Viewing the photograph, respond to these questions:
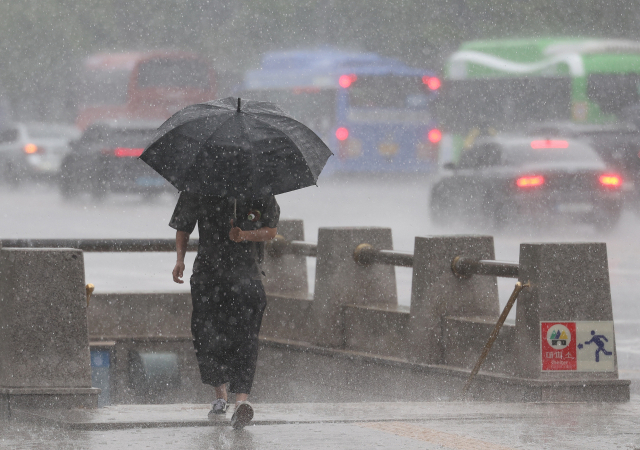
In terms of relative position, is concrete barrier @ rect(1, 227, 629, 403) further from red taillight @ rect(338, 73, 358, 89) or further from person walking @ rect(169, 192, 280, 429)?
red taillight @ rect(338, 73, 358, 89)

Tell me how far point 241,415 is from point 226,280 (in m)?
0.82

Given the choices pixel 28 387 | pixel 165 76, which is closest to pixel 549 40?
pixel 165 76

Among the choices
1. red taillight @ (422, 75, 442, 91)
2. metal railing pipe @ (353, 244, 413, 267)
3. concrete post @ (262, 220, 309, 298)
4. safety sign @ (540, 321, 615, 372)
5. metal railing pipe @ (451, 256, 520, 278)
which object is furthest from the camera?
red taillight @ (422, 75, 442, 91)

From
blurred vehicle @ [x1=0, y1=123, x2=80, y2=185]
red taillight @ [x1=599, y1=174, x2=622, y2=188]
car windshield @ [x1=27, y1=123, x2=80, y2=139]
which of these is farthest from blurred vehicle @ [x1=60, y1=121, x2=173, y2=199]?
red taillight @ [x1=599, y1=174, x2=622, y2=188]

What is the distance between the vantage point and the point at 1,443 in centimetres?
542

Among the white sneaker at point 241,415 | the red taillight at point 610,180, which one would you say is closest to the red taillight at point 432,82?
the red taillight at point 610,180

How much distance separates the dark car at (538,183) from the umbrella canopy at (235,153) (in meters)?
12.0

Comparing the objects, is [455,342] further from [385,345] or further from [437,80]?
[437,80]

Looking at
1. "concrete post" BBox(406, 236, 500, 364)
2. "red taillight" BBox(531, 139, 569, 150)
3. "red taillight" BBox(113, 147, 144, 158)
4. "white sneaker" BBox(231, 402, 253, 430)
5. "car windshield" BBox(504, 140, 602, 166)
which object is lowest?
"white sneaker" BBox(231, 402, 253, 430)

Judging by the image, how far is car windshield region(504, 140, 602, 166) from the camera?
1958 cm

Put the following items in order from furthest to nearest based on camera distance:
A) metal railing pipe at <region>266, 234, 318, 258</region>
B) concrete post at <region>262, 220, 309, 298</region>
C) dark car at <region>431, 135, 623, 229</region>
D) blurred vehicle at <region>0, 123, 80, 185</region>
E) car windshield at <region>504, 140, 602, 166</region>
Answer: blurred vehicle at <region>0, 123, 80, 185</region>, car windshield at <region>504, 140, 602, 166</region>, dark car at <region>431, 135, 623, 229</region>, concrete post at <region>262, 220, 309, 298</region>, metal railing pipe at <region>266, 234, 318, 258</region>

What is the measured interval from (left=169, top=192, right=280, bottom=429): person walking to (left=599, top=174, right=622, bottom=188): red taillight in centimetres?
1365

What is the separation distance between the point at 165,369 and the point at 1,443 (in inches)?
166

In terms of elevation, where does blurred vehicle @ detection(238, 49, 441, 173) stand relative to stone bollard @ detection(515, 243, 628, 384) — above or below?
above
